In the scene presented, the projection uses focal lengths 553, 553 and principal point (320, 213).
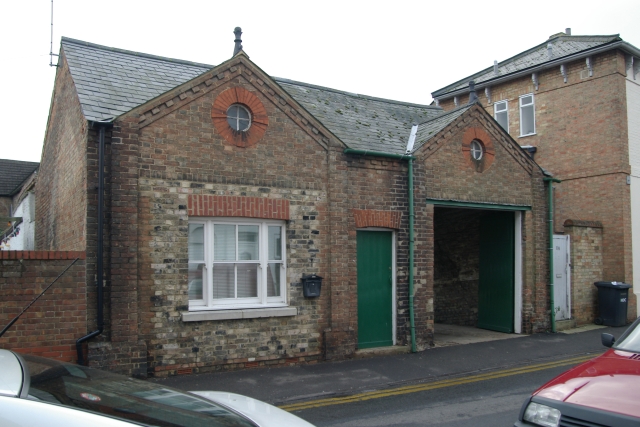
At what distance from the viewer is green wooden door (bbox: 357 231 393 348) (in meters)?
10.8

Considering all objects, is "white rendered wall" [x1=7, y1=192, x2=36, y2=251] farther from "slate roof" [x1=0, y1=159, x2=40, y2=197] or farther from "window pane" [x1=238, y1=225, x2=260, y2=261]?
"slate roof" [x1=0, y1=159, x2=40, y2=197]

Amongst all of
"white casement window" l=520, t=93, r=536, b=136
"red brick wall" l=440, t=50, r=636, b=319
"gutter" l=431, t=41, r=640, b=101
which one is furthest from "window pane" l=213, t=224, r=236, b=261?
"white casement window" l=520, t=93, r=536, b=136

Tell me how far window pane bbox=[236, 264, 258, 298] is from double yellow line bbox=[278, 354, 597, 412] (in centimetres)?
256

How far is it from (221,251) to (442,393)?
4.17m

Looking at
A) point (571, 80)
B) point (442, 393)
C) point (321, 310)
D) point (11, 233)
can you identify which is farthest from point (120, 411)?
point (571, 80)

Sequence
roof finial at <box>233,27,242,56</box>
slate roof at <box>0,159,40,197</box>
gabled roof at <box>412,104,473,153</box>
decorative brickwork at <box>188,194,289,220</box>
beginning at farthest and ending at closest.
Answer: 1. slate roof at <box>0,159,40,197</box>
2. gabled roof at <box>412,104,473,153</box>
3. roof finial at <box>233,27,242,56</box>
4. decorative brickwork at <box>188,194,289,220</box>

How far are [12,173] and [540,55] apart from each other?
2392 cm

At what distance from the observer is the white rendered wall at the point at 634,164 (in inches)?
647

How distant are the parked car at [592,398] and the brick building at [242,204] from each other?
5590 mm

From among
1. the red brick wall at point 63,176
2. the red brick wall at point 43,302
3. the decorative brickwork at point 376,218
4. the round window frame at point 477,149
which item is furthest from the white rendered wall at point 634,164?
the red brick wall at point 43,302

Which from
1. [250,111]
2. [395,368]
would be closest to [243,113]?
[250,111]

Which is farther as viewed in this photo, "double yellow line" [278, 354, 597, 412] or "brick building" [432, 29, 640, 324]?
"brick building" [432, 29, 640, 324]

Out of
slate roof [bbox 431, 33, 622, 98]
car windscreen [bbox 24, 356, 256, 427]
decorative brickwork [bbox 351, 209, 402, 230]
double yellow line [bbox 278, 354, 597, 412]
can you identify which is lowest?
double yellow line [bbox 278, 354, 597, 412]

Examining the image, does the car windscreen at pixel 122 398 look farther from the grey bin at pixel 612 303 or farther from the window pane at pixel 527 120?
the window pane at pixel 527 120
